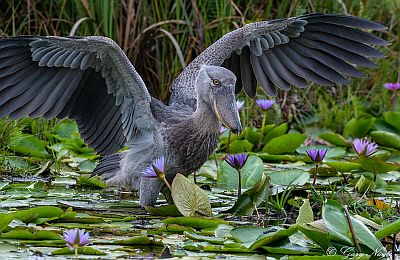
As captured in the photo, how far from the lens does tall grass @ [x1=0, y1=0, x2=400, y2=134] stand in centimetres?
774

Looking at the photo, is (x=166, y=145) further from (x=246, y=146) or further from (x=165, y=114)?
(x=246, y=146)

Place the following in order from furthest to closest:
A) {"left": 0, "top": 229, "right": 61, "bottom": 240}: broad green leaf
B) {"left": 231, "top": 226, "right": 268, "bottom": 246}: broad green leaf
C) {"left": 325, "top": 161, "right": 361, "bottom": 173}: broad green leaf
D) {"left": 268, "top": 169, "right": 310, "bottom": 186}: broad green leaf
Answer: {"left": 325, "top": 161, "right": 361, "bottom": 173}: broad green leaf, {"left": 268, "top": 169, "right": 310, "bottom": 186}: broad green leaf, {"left": 231, "top": 226, "right": 268, "bottom": 246}: broad green leaf, {"left": 0, "top": 229, "right": 61, "bottom": 240}: broad green leaf

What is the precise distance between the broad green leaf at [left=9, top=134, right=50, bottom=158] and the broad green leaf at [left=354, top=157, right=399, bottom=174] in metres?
2.15

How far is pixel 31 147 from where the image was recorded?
6020mm

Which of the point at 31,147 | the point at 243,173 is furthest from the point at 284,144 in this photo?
the point at 31,147

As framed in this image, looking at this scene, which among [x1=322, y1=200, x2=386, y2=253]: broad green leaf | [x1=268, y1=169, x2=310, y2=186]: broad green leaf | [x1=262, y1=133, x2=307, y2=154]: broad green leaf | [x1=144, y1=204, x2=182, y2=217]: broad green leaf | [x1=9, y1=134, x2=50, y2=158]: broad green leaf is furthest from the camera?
[x1=262, y1=133, x2=307, y2=154]: broad green leaf

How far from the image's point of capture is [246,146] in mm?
6566

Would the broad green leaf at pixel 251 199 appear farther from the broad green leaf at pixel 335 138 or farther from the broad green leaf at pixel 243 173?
the broad green leaf at pixel 335 138

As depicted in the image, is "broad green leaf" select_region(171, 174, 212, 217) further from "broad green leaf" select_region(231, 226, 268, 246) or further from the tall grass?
the tall grass

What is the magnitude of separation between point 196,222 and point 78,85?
152cm

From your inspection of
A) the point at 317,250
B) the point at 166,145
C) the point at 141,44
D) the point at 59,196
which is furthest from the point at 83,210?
the point at 141,44

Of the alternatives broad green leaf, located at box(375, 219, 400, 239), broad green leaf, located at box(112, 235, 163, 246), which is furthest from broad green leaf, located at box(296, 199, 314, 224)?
broad green leaf, located at box(112, 235, 163, 246)

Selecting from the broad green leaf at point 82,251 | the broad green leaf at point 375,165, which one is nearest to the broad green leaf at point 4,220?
the broad green leaf at point 82,251

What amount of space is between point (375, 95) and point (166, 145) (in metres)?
3.95
